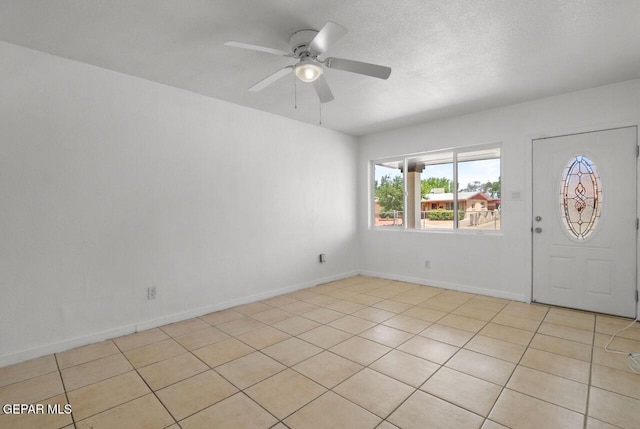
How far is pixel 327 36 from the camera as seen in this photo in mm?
1930

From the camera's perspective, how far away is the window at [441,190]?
4281 mm

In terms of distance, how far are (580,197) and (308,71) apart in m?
3.47

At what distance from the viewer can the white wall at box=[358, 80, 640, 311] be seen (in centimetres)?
341

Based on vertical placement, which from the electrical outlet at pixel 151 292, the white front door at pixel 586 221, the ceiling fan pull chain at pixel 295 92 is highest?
the ceiling fan pull chain at pixel 295 92

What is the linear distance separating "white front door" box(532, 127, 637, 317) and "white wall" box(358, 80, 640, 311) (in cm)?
13

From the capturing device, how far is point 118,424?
1.74 metres

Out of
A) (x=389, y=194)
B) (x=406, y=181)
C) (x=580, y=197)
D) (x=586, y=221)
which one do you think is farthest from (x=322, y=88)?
(x=586, y=221)

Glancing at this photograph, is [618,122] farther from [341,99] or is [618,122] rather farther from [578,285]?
[341,99]

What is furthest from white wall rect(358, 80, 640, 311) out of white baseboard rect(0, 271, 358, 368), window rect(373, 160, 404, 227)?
white baseboard rect(0, 271, 358, 368)

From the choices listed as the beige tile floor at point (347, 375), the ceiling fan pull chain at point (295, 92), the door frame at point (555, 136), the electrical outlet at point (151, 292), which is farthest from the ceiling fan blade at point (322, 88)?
the door frame at point (555, 136)

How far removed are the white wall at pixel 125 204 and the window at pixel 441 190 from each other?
1791 millimetres

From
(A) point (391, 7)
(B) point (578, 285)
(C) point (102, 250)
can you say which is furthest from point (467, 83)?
(C) point (102, 250)

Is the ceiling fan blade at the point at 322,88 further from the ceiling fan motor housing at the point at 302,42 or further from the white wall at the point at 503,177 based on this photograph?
the white wall at the point at 503,177

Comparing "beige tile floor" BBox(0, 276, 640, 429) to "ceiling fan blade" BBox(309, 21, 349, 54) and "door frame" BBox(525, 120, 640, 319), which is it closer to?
"door frame" BBox(525, 120, 640, 319)
